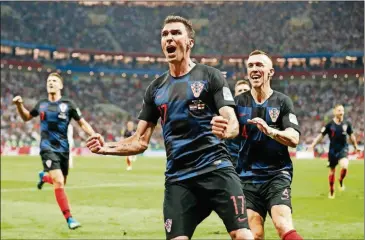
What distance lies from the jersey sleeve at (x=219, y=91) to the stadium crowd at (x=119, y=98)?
54.9 meters

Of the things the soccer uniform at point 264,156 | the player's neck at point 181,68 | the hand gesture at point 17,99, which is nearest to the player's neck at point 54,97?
the hand gesture at point 17,99

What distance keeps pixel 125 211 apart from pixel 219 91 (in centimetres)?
1037

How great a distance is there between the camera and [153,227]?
43.1 feet

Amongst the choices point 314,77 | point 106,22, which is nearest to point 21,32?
point 106,22

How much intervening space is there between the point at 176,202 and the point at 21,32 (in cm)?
7447

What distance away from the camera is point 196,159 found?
6.00 m

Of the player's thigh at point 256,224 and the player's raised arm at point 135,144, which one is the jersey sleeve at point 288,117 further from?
the player's raised arm at point 135,144

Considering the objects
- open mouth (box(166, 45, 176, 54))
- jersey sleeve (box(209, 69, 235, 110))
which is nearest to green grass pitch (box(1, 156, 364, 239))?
jersey sleeve (box(209, 69, 235, 110))

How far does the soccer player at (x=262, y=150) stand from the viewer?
7.59 metres

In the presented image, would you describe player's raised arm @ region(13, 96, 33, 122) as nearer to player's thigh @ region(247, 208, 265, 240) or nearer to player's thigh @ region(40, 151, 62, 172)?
player's thigh @ region(40, 151, 62, 172)

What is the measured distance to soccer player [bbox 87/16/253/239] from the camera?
590 cm

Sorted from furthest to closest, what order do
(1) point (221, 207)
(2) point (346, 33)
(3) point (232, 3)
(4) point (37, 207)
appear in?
(3) point (232, 3) < (2) point (346, 33) < (4) point (37, 207) < (1) point (221, 207)

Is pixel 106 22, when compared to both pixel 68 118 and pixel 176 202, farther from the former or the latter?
pixel 176 202

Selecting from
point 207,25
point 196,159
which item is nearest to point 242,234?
point 196,159
